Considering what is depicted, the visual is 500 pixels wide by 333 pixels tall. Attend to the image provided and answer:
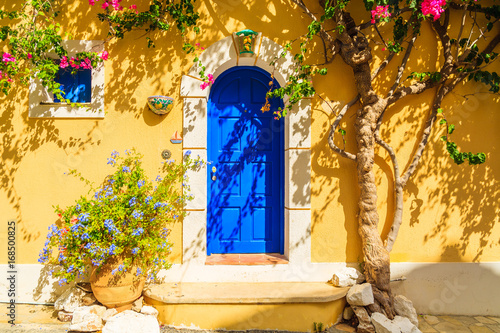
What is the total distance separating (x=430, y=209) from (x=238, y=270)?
2.27 metres

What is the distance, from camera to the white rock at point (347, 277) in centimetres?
320

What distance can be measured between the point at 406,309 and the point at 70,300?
11.2 feet

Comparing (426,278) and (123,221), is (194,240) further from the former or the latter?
(426,278)

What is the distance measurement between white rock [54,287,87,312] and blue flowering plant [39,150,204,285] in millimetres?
177

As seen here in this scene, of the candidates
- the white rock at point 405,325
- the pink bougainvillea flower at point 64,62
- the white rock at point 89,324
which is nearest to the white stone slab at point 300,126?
the white rock at point 405,325

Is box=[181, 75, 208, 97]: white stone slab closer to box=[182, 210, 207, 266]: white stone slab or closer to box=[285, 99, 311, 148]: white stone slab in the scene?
box=[285, 99, 311, 148]: white stone slab

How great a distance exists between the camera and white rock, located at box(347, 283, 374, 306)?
3.00 metres

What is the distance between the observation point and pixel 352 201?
11.4 ft

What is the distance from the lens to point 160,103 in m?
3.26

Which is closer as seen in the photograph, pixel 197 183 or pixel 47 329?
pixel 47 329

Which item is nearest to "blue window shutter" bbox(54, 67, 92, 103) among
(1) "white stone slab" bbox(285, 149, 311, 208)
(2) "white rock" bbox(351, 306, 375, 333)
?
(1) "white stone slab" bbox(285, 149, 311, 208)

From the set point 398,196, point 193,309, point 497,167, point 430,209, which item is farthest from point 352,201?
point 193,309

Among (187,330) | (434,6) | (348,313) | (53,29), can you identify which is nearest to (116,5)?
(53,29)

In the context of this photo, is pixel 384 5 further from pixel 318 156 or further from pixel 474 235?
pixel 474 235
